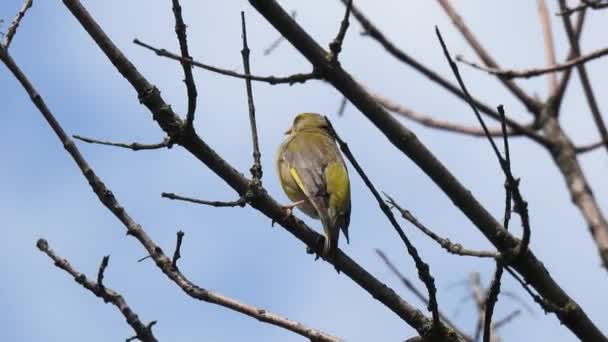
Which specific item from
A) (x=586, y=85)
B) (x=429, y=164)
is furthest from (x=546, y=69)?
(x=586, y=85)

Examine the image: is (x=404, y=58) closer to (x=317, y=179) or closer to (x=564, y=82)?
(x=564, y=82)

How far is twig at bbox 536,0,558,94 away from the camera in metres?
5.01

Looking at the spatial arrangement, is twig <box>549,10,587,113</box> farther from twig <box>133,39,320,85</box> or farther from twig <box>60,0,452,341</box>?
twig <box>133,39,320,85</box>

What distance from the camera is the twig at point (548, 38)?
16.4 ft

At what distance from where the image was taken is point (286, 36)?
2.87 m

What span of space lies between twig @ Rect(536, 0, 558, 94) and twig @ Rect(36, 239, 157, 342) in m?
2.59

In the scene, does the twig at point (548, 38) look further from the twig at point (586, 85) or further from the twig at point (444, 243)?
the twig at point (444, 243)

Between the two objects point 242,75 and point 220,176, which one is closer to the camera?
point 242,75

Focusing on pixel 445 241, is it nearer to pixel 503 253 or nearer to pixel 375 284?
pixel 503 253

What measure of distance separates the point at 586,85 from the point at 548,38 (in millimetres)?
580

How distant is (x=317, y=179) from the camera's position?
6.96 m

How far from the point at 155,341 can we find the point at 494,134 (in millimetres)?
2187

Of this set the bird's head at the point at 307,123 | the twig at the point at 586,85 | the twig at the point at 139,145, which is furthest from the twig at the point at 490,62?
the bird's head at the point at 307,123

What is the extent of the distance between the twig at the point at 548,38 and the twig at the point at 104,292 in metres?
2.59
